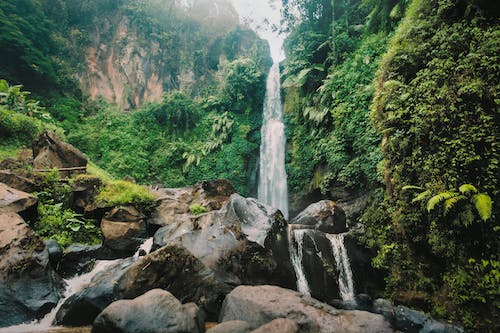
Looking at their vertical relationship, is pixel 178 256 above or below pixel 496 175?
below

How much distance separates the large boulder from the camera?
629cm

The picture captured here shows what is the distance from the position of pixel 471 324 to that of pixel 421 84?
480 centimetres

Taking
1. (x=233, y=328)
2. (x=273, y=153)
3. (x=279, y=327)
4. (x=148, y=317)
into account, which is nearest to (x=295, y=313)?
(x=279, y=327)

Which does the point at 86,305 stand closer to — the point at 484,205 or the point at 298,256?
the point at 298,256

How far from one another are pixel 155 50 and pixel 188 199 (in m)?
18.1

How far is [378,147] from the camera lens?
9.38 meters

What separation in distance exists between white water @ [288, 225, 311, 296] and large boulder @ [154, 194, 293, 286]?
0.82ft

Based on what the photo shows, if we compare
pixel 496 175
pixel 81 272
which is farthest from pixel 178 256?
pixel 496 175


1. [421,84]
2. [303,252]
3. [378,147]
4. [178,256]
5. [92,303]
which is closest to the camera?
[92,303]

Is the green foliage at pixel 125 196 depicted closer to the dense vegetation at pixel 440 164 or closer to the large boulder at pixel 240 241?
the large boulder at pixel 240 241

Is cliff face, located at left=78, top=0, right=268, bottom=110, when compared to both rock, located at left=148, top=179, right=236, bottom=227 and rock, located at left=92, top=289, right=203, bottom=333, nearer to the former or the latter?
rock, located at left=148, top=179, right=236, bottom=227

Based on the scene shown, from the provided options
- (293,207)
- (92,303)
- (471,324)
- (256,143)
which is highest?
(256,143)

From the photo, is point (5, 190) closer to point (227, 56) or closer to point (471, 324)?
point (471, 324)

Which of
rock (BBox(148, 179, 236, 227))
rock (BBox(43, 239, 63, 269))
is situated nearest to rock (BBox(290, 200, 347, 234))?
rock (BBox(148, 179, 236, 227))
